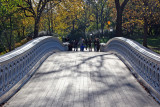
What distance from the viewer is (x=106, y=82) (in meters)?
8.12

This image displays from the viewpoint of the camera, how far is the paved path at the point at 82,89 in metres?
6.04

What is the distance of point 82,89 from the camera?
723cm

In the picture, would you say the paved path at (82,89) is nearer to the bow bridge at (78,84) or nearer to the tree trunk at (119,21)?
the bow bridge at (78,84)

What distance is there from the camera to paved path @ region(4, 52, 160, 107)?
6039 millimetres

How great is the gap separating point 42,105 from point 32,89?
175cm

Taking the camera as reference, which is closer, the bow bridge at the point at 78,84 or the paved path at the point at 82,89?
the paved path at the point at 82,89

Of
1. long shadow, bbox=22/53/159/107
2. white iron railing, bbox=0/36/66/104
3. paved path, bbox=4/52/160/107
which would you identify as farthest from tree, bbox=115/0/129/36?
white iron railing, bbox=0/36/66/104

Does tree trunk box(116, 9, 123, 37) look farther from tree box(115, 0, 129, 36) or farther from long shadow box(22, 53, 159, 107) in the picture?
long shadow box(22, 53, 159, 107)

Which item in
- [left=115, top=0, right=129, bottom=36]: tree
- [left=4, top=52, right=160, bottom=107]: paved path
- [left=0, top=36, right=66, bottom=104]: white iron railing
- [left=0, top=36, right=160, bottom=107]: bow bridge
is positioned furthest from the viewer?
[left=115, top=0, right=129, bottom=36]: tree

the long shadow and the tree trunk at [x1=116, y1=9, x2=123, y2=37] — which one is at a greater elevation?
the tree trunk at [x1=116, y1=9, x2=123, y2=37]

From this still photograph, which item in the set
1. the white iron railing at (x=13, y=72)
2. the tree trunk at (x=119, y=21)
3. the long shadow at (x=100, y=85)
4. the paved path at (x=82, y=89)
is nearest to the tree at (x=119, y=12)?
the tree trunk at (x=119, y=21)

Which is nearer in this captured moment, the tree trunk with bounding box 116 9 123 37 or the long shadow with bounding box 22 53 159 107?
the long shadow with bounding box 22 53 159 107

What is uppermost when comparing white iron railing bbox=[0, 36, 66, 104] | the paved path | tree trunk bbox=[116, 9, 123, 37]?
tree trunk bbox=[116, 9, 123, 37]

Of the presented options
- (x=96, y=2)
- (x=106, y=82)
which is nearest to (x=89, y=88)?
(x=106, y=82)
